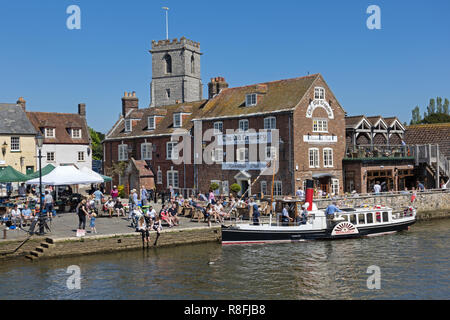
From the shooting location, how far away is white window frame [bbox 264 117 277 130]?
38625 millimetres

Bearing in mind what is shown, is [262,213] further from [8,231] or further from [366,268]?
[8,231]

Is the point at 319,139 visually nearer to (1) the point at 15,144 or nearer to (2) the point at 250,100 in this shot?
(2) the point at 250,100

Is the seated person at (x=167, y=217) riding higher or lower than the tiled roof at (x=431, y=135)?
lower

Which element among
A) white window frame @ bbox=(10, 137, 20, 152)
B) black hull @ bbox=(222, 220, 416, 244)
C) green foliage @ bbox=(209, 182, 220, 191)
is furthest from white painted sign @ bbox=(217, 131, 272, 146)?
white window frame @ bbox=(10, 137, 20, 152)

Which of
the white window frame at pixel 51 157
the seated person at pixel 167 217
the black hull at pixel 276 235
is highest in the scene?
the white window frame at pixel 51 157

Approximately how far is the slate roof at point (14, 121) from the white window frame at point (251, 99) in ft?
78.8

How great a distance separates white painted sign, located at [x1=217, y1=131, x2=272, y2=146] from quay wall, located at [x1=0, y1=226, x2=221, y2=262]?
13022mm

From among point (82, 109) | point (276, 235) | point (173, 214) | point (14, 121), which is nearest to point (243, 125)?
point (173, 214)

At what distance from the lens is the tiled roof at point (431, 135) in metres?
46.9

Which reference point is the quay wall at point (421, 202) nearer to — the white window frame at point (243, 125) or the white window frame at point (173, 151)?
the white window frame at point (243, 125)

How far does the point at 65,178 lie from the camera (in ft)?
99.2
